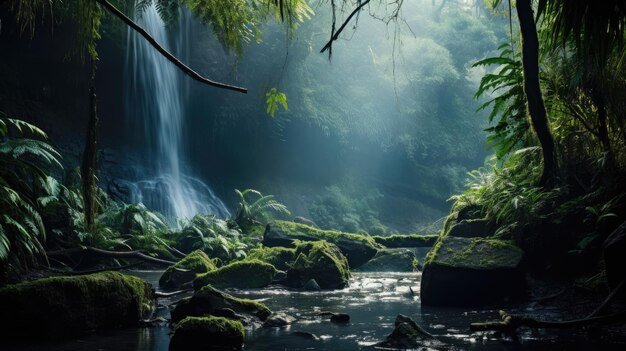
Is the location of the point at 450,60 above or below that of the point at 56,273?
above

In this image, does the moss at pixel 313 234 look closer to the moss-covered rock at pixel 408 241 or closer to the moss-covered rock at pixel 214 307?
the moss-covered rock at pixel 408 241

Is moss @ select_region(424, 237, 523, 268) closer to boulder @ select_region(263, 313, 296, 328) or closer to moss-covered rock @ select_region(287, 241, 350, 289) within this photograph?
boulder @ select_region(263, 313, 296, 328)

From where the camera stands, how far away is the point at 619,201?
5441 millimetres

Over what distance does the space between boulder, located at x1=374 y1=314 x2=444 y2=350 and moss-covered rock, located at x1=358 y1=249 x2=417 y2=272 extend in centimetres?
822

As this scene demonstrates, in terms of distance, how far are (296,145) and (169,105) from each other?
28.2 ft

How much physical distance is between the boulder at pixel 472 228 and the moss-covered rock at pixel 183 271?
163 inches

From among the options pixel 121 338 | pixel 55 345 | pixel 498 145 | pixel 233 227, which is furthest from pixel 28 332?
pixel 233 227

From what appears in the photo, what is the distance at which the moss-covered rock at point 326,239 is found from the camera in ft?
41.9

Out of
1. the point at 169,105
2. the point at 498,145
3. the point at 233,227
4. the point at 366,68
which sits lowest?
the point at 233,227

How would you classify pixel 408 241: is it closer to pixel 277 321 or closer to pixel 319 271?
pixel 319 271

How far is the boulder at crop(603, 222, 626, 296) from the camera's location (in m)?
4.37

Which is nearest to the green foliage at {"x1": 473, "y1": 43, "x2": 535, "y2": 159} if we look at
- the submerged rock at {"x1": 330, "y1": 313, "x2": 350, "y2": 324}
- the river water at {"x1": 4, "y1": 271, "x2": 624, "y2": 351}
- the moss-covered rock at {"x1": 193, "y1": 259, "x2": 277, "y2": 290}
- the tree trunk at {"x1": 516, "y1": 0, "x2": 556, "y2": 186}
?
the tree trunk at {"x1": 516, "y1": 0, "x2": 556, "y2": 186}

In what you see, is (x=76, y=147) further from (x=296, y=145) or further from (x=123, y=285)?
(x=123, y=285)

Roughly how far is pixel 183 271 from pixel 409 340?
16.7ft
